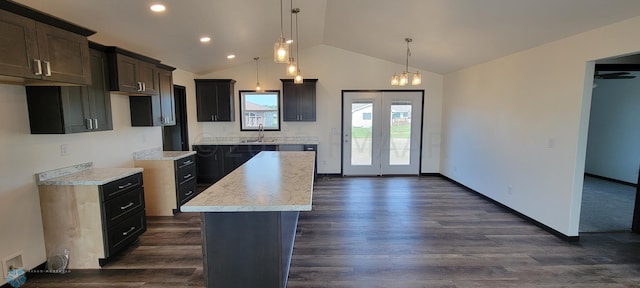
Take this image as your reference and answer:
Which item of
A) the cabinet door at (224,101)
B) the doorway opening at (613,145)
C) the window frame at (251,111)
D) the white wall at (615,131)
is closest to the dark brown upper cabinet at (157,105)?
the cabinet door at (224,101)

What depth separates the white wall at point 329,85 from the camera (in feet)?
19.8

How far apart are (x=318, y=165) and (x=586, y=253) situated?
→ 179 inches

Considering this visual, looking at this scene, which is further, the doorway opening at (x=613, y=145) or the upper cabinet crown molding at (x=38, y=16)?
the doorway opening at (x=613, y=145)

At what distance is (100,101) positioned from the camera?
117 inches

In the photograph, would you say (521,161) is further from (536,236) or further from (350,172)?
(350,172)

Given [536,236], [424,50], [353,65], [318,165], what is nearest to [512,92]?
[424,50]

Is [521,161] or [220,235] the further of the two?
[521,161]

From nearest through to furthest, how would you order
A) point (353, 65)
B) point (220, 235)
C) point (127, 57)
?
point (220, 235) < point (127, 57) < point (353, 65)

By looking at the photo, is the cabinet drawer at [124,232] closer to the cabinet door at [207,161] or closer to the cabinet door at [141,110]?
the cabinet door at [141,110]

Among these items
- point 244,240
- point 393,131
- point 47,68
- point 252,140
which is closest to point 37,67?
point 47,68

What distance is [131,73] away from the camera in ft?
10.8

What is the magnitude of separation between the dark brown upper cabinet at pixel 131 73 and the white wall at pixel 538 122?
16.7 ft

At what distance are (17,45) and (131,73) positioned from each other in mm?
1403

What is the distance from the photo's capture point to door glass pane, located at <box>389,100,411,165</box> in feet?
20.5
